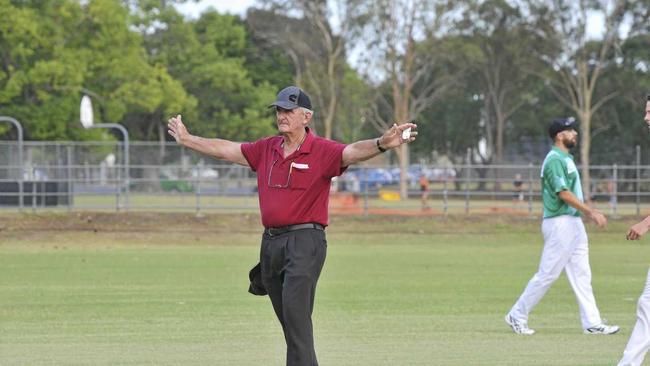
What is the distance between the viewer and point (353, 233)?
32.3 metres

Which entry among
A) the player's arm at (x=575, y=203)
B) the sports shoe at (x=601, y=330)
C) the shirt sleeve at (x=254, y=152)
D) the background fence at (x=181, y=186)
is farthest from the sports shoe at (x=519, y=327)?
the background fence at (x=181, y=186)

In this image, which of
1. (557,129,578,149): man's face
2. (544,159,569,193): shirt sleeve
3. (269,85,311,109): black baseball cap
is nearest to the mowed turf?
(544,159,569,193): shirt sleeve

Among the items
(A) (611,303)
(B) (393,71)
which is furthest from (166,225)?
(B) (393,71)

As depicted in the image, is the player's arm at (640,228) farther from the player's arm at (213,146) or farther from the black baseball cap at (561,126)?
the black baseball cap at (561,126)

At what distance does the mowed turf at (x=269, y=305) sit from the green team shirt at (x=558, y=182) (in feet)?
4.08

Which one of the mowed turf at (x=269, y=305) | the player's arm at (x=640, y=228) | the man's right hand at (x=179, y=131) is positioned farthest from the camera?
the mowed turf at (x=269, y=305)

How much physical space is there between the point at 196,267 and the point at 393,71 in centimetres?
4371

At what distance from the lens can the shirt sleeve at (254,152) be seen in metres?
8.66

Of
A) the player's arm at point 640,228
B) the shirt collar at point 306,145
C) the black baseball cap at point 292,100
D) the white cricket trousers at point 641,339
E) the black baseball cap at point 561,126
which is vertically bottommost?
the white cricket trousers at point 641,339

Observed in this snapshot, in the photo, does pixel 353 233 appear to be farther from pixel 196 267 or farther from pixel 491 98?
A: pixel 491 98

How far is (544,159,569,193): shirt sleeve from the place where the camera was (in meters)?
12.2

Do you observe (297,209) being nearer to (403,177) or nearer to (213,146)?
(213,146)

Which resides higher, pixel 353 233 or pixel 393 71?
pixel 393 71

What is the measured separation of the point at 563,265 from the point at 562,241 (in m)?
0.30
